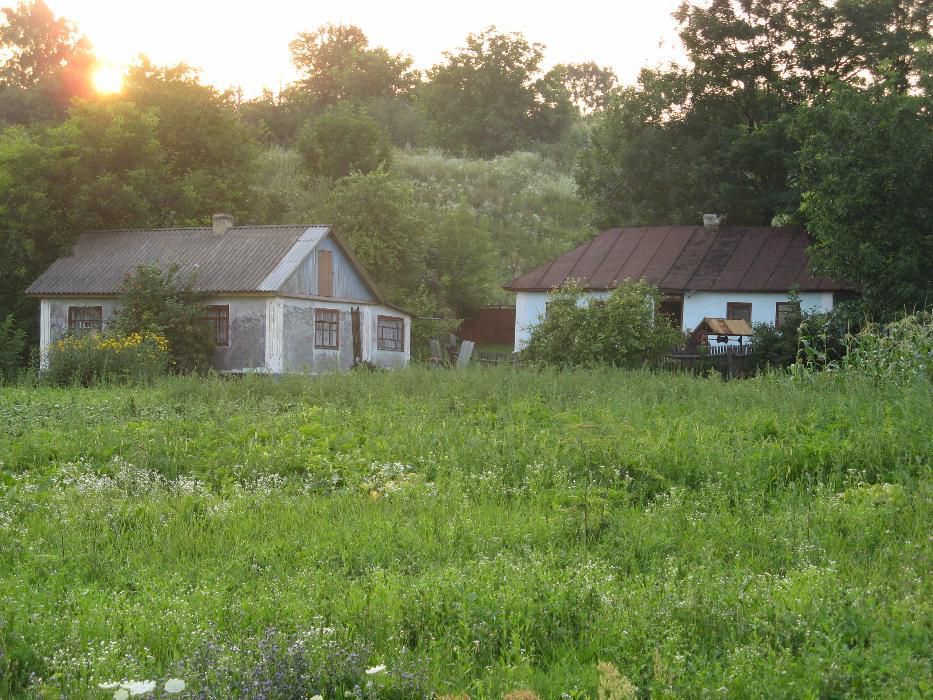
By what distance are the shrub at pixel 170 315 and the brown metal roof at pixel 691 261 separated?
1189cm

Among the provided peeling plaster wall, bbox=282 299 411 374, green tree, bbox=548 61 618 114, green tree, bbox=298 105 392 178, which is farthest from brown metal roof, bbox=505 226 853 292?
green tree, bbox=548 61 618 114

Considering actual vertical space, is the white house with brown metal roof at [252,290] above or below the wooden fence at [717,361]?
above

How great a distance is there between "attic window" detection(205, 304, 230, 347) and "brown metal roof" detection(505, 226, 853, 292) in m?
11.0

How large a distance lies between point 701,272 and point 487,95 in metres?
39.5

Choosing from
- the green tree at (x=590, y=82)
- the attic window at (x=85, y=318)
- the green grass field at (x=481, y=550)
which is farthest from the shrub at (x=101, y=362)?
the green tree at (x=590, y=82)

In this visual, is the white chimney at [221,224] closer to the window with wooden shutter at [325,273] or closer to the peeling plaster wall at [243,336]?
the peeling plaster wall at [243,336]

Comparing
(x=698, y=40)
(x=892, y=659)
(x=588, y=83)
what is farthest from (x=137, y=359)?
(x=588, y=83)

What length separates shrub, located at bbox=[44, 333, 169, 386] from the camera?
22.3 m

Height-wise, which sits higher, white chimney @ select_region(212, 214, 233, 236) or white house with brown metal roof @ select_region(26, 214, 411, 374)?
white chimney @ select_region(212, 214, 233, 236)

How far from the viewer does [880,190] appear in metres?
26.2

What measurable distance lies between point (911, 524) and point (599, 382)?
784 cm

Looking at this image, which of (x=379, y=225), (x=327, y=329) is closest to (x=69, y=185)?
(x=327, y=329)

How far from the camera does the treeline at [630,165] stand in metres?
26.6

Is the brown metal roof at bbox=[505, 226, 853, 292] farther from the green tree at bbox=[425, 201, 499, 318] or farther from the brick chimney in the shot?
the green tree at bbox=[425, 201, 499, 318]
